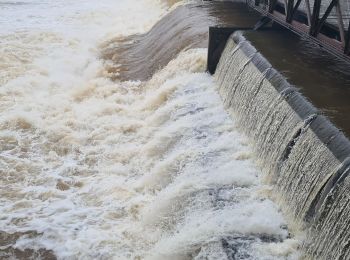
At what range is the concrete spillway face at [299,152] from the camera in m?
5.07

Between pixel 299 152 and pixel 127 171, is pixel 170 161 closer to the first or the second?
pixel 127 171

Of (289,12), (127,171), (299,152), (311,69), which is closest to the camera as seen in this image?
(299,152)

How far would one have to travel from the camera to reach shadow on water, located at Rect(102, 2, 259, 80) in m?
12.5

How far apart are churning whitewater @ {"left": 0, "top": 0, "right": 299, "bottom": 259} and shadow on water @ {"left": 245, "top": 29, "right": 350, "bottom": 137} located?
1305 mm

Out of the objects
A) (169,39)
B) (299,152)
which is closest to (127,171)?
(299,152)

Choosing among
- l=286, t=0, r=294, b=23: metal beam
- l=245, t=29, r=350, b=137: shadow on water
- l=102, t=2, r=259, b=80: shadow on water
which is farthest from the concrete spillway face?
l=102, t=2, r=259, b=80: shadow on water

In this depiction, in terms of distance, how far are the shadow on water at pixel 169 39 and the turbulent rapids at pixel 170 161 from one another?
0.09 metres

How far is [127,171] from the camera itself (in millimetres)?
8031

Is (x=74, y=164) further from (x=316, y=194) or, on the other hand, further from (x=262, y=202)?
(x=316, y=194)

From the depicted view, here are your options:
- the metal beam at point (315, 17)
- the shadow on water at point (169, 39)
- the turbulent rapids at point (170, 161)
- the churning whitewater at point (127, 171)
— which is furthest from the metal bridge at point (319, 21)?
the churning whitewater at point (127, 171)

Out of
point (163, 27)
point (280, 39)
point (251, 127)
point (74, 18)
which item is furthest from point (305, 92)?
point (74, 18)

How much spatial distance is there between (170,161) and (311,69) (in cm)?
304

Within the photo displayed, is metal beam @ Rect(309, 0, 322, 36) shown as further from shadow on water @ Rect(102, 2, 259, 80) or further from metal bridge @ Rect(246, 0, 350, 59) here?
shadow on water @ Rect(102, 2, 259, 80)

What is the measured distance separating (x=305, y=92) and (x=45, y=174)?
14.6 feet
